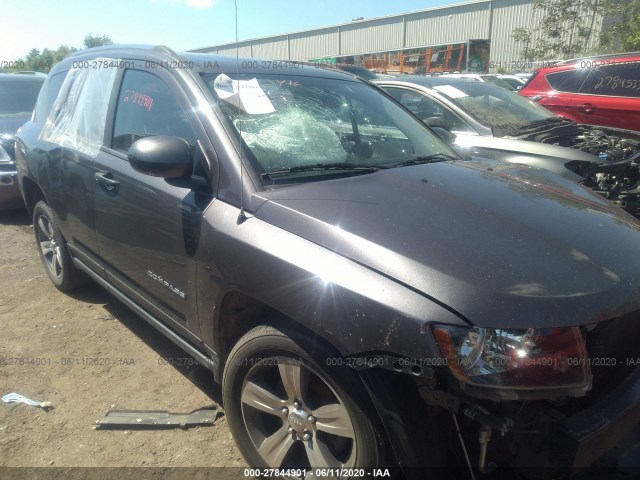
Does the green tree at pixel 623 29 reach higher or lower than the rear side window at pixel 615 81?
higher

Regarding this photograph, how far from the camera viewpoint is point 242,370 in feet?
7.29

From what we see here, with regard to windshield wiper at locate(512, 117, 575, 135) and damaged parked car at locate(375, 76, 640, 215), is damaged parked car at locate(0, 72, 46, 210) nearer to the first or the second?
damaged parked car at locate(375, 76, 640, 215)

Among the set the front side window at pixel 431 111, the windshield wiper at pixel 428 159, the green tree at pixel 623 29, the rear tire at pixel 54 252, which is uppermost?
the green tree at pixel 623 29

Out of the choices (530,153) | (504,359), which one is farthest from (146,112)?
(530,153)

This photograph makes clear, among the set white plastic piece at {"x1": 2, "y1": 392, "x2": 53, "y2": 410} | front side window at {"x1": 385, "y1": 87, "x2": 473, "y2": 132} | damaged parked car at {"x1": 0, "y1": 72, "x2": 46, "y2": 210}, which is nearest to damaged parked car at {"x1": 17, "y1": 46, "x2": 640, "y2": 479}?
white plastic piece at {"x1": 2, "y1": 392, "x2": 53, "y2": 410}

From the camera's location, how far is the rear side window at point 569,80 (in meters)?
7.80

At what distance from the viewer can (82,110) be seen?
11.8ft

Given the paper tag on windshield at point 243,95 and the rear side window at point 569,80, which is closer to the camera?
the paper tag on windshield at point 243,95

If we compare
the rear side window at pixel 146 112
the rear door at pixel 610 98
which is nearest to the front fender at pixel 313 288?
the rear side window at pixel 146 112

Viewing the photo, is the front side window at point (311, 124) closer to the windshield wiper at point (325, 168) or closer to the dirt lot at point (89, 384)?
the windshield wiper at point (325, 168)

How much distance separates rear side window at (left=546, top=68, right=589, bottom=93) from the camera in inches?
307

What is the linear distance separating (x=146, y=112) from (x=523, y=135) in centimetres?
400

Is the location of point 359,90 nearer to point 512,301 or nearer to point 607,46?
point 512,301

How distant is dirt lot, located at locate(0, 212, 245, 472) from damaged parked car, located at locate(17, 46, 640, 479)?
46 centimetres
